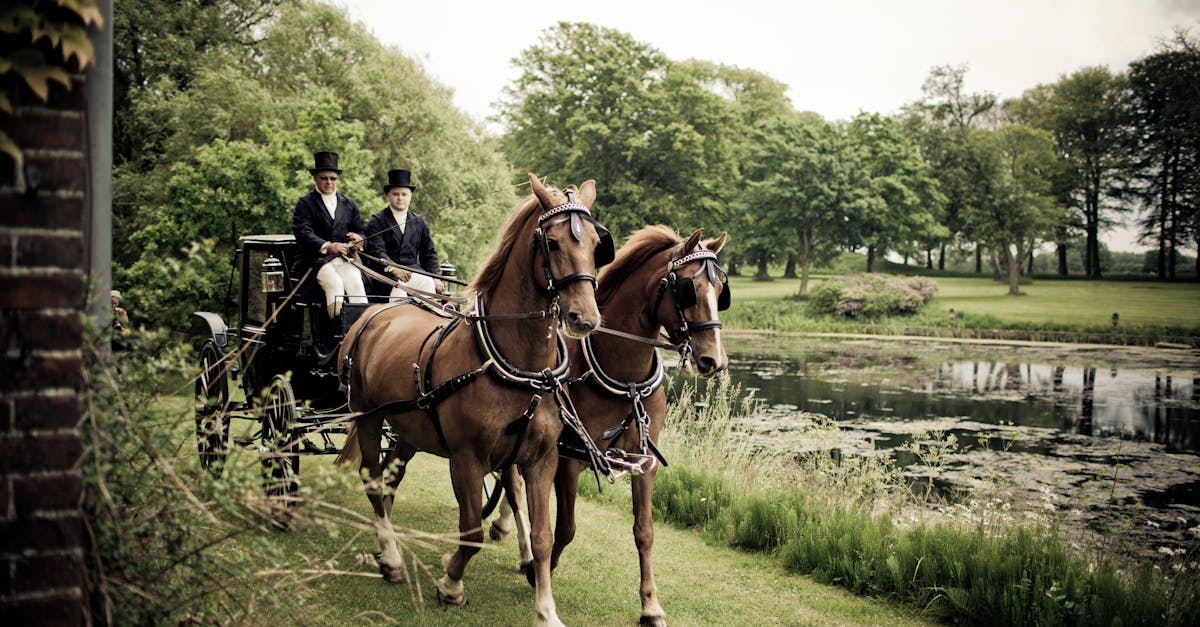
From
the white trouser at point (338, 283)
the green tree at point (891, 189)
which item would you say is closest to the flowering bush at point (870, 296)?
the green tree at point (891, 189)

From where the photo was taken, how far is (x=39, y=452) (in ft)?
7.18

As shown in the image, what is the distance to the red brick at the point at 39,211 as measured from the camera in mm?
2154

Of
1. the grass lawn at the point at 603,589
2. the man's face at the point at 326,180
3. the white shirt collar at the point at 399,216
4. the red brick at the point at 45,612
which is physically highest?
the man's face at the point at 326,180

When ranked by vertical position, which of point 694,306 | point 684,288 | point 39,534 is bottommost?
point 39,534

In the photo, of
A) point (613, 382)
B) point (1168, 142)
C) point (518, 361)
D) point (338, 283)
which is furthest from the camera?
point (1168, 142)

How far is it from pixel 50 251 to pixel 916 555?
241 inches

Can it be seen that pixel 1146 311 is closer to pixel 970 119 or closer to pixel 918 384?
pixel 918 384

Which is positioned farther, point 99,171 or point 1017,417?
point 1017,417

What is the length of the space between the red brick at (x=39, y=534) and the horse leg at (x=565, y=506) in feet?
11.4

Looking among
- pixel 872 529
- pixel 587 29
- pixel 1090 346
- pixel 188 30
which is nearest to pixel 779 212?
pixel 587 29

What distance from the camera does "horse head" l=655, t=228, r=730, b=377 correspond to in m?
5.08

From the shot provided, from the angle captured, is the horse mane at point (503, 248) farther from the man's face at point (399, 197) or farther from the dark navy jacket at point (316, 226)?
the man's face at point (399, 197)

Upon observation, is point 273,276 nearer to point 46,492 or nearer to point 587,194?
point 587,194

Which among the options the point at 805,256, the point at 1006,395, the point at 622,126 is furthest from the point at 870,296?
the point at 1006,395
